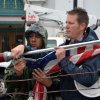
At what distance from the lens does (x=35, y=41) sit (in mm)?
3949

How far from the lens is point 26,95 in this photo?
3881mm

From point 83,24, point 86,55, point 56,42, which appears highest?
point 83,24

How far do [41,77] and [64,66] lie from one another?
37 centimetres

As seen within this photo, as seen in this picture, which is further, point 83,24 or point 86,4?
point 86,4

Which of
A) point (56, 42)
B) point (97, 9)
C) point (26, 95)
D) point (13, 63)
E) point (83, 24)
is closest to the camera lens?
point (13, 63)

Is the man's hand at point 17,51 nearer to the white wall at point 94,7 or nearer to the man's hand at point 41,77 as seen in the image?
the man's hand at point 41,77

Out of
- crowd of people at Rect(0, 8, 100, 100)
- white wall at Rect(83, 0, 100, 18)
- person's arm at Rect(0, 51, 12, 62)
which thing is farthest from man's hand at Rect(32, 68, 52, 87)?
white wall at Rect(83, 0, 100, 18)

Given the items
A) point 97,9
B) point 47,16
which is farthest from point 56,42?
point 97,9

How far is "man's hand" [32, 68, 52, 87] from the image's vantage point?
3.64 m

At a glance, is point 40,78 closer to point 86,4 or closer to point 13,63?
point 13,63

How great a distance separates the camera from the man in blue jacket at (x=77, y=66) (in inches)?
131

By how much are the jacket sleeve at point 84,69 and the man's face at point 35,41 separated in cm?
60

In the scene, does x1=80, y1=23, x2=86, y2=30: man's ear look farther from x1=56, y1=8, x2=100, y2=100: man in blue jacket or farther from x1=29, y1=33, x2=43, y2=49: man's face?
x1=29, y1=33, x2=43, y2=49: man's face

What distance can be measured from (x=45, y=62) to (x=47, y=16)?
7888mm
